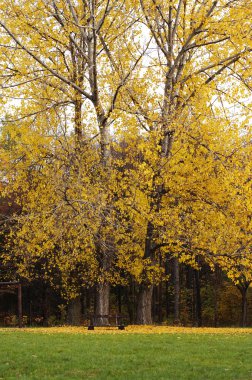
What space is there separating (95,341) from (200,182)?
23.6 feet

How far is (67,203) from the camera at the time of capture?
17.8 meters

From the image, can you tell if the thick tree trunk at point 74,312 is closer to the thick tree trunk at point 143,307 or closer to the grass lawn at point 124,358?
the thick tree trunk at point 143,307

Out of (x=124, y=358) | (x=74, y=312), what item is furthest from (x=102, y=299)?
(x=124, y=358)

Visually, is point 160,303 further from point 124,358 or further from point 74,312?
point 124,358

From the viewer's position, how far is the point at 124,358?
1047cm

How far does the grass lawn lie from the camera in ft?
29.3

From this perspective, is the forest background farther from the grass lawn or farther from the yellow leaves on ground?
the grass lawn

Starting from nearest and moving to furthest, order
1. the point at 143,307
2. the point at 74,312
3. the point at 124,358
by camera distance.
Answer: the point at 124,358, the point at 143,307, the point at 74,312

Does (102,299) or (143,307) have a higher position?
(102,299)

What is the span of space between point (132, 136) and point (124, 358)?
31.7 feet

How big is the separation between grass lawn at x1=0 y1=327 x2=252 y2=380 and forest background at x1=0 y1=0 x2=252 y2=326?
4700 mm

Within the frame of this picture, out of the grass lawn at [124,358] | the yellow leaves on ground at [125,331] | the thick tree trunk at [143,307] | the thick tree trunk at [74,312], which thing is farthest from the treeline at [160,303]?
the grass lawn at [124,358]

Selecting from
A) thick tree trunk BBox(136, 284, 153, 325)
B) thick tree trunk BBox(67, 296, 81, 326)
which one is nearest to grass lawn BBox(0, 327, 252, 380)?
thick tree trunk BBox(136, 284, 153, 325)

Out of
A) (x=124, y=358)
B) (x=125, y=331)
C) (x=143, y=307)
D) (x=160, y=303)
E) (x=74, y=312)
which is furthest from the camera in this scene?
(x=160, y=303)
